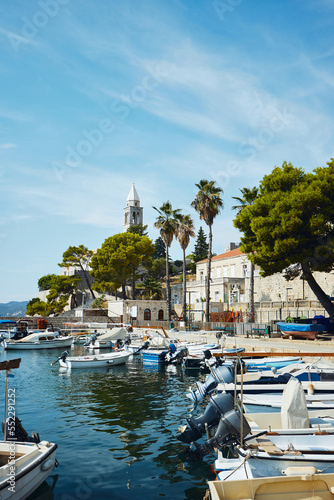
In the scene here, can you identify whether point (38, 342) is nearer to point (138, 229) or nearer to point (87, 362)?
point (87, 362)

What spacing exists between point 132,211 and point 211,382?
92.1 meters

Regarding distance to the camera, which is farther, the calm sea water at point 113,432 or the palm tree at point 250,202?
the palm tree at point 250,202

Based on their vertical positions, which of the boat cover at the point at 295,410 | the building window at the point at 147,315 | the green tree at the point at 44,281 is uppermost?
the green tree at the point at 44,281

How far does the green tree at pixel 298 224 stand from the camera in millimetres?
32781

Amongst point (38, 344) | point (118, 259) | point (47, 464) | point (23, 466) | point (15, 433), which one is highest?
point (118, 259)

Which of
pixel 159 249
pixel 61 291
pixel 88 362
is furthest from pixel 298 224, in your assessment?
pixel 159 249

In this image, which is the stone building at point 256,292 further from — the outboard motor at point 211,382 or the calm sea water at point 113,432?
the outboard motor at point 211,382

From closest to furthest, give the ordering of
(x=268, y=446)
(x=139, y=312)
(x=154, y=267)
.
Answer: (x=268, y=446) → (x=139, y=312) → (x=154, y=267)

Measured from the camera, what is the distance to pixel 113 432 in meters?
12.8

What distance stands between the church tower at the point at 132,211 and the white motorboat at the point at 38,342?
204ft

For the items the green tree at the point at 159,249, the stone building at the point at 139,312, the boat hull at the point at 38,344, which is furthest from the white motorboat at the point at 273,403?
the green tree at the point at 159,249

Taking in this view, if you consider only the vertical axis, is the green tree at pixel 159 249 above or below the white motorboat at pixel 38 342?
above

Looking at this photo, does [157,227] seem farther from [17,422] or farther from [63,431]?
[17,422]

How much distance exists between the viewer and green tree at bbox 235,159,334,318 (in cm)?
3278
